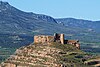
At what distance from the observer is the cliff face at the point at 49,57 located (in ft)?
291

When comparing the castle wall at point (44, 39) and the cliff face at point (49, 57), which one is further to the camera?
the castle wall at point (44, 39)

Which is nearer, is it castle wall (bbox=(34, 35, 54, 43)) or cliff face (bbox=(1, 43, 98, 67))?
cliff face (bbox=(1, 43, 98, 67))

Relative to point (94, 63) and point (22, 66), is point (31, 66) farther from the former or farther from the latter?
point (94, 63)

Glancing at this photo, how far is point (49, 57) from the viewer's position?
295ft

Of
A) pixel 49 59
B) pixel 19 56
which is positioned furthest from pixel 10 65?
pixel 49 59

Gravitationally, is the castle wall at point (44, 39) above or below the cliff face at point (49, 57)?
above

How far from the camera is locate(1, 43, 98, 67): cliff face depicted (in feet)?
291

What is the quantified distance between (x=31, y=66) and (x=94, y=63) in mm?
11848

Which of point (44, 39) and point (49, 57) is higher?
point (44, 39)

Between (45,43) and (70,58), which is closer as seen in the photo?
(70,58)

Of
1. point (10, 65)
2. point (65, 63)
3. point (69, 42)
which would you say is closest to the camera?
point (65, 63)

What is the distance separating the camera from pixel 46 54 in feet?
300

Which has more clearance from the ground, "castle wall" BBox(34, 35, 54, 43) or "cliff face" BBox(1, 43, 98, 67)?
"castle wall" BBox(34, 35, 54, 43)

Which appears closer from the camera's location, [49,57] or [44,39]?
[49,57]
